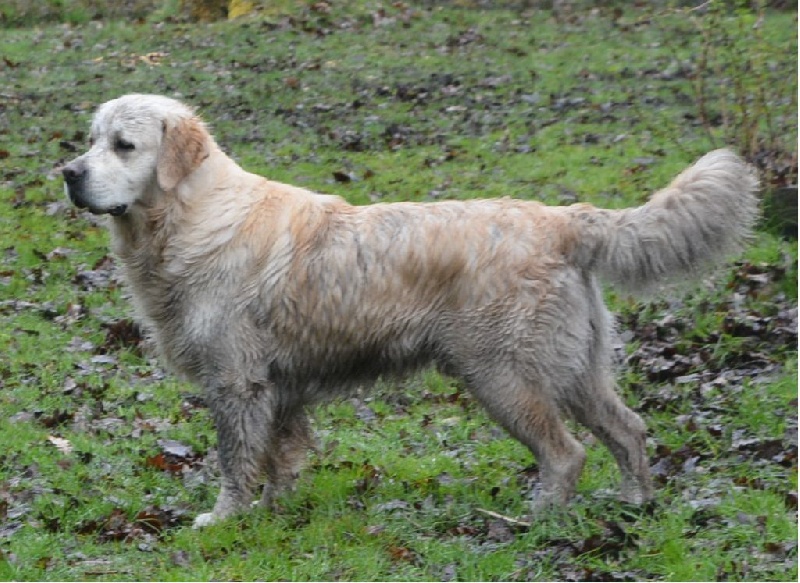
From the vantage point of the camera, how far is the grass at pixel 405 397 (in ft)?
18.6

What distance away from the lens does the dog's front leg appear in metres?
6.22

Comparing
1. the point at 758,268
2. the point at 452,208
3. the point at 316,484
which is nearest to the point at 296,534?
the point at 316,484

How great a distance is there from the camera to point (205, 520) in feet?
20.0

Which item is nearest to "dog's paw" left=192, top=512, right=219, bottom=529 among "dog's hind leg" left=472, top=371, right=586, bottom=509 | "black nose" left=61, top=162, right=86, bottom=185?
"dog's hind leg" left=472, top=371, right=586, bottom=509

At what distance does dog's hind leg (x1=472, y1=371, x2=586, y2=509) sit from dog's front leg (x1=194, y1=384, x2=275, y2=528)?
3.64ft

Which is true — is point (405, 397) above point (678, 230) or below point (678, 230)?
below

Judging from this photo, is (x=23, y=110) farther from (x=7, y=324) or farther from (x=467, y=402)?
(x=467, y=402)

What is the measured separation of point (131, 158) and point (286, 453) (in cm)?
170

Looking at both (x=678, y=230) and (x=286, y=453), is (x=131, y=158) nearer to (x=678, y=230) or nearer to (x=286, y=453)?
(x=286, y=453)

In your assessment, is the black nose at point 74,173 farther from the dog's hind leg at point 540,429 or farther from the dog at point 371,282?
the dog's hind leg at point 540,429

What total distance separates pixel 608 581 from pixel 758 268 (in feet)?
14.8

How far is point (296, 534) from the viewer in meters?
5.90

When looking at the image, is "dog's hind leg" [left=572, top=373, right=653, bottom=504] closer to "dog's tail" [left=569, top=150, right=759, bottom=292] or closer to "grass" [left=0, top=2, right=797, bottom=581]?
"grass" [left=0, top=2, right=797, bottom=581]

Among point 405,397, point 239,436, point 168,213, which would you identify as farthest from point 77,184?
point 405,397
